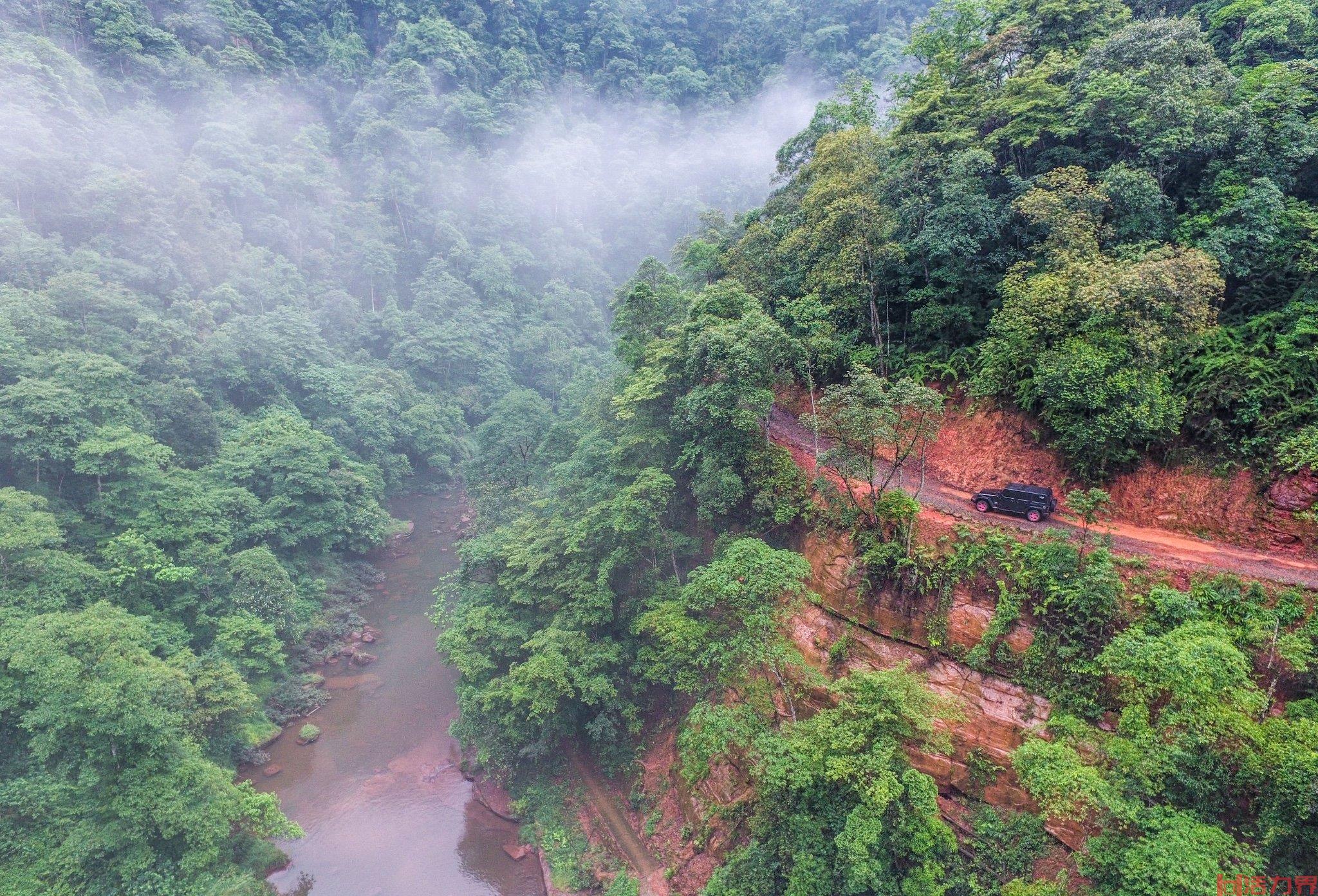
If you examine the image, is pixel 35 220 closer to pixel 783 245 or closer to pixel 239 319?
pixel 239 319

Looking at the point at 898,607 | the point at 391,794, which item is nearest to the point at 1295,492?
the point at 898,607

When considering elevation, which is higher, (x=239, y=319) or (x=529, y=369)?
Answer: (x=239, y=319)

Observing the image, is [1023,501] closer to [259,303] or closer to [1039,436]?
[1039,436]

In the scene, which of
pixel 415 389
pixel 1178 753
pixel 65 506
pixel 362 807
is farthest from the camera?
pixel 415 389

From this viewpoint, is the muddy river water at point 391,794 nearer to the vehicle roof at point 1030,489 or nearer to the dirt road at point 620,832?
the dirt road at point 620,832

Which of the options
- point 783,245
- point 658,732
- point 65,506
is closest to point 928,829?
point 658,732

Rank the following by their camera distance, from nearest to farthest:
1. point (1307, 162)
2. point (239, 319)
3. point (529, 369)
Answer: point (1307, 162)
point (239, 319)
point (529, 369)

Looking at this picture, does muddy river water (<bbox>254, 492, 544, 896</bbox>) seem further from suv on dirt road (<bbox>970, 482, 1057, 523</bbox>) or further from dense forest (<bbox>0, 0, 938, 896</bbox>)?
suv on dirt road (<bbox>970, 482, 1057, 523</bbox>)

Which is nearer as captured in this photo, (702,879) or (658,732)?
(702,879)
